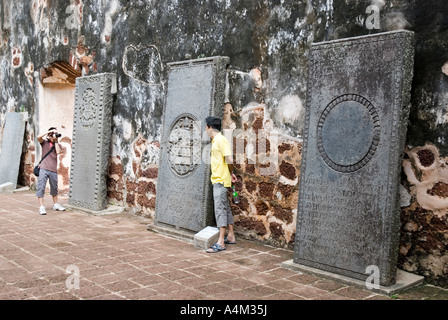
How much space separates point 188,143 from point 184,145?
0.06 metres

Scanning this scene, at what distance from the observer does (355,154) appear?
342 centimetres

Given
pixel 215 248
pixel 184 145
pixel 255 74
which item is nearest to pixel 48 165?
pixel 184 145

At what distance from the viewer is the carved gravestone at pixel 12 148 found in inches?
334

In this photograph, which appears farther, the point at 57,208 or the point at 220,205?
the point at 57,208

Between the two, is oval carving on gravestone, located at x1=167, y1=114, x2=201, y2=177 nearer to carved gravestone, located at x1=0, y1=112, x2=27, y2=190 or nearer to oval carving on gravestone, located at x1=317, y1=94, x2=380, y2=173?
oval carving on gravestone, located at x1=317, y1=94, x2=380, y2=173

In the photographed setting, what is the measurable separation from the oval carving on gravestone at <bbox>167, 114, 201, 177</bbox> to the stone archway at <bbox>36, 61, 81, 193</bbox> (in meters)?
3.70

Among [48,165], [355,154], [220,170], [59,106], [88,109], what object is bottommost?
[48,165]

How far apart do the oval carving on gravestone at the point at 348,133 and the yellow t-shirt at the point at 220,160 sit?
1.04 m

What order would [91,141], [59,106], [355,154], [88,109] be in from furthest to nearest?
[59,106] < [88,109] < [91,141] < [355,154]

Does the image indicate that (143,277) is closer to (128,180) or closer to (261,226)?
(261,226)

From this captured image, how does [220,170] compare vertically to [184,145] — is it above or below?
below

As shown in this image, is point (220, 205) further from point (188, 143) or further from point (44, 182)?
point (44, 182)

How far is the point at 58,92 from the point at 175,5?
3901 millimetres

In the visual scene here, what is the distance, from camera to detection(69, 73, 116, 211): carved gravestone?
6.29m
